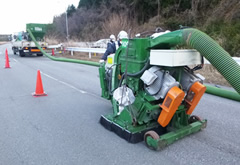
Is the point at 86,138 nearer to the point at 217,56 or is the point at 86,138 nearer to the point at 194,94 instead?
the point at 194,94

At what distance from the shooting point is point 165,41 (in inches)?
132

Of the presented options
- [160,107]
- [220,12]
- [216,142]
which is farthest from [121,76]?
[220,12]

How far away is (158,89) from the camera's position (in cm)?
351

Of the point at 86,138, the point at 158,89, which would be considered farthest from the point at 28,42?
the point at 158,89

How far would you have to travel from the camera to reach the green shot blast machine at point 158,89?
10.8 feet

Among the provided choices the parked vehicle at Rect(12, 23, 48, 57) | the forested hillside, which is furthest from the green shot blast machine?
the parked vehicle at Rect(12, 23, 48, 57)

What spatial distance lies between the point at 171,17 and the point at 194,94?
19313 millimetres

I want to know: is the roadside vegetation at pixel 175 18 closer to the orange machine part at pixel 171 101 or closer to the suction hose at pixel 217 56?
the orange machine part at pixel 171 101

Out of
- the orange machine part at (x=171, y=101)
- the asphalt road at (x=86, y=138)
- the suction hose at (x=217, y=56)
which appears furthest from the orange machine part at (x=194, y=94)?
the suction hose at (x=217, y=56)

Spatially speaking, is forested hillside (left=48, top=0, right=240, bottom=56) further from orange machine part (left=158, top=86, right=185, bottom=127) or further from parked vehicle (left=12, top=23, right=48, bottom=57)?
orange machine part (left=158, top=86, right=185, bottom=127)

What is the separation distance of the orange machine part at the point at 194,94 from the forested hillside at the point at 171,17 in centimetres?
814

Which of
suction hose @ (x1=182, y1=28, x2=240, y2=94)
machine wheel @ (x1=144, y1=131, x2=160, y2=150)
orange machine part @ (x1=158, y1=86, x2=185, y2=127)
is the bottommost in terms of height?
machine wheel @ (x1=144, y1=131, x2=160, y2=150)

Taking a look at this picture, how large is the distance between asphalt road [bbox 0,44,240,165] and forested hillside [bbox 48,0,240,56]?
7631 mm

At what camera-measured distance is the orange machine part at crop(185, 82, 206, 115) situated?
357 cm
